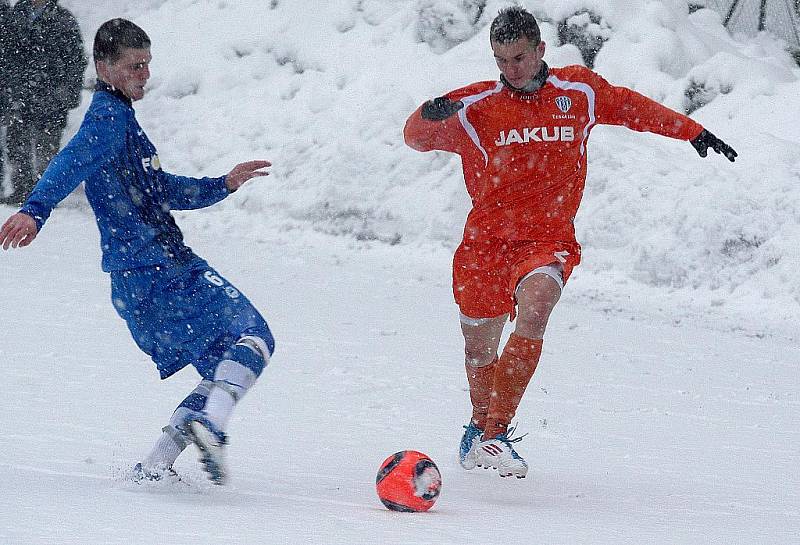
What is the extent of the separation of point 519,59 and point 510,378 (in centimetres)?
128

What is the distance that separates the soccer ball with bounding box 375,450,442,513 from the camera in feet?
12.5

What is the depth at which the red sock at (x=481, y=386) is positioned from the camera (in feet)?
16.7

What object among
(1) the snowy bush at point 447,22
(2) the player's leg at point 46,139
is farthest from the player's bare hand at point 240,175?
(1) the snowy bush at point 447,22

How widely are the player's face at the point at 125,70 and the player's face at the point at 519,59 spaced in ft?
4.65

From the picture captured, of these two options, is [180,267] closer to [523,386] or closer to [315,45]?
[523,386]

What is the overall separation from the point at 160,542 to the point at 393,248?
8.48 m

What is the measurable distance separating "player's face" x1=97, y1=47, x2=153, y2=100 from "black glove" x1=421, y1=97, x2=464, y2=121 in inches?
46.6

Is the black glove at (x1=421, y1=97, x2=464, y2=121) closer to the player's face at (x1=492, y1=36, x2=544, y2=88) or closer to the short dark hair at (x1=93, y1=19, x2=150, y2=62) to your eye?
the player's face at (x1=492, y1=36, x2=544, y2=88)

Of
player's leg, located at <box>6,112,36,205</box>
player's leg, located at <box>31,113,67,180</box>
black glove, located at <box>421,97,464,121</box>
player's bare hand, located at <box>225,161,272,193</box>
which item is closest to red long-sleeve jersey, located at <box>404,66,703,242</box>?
black glove, located at <box>421,97,464,121</box>

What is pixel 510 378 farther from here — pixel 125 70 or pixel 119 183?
pixel 125 70

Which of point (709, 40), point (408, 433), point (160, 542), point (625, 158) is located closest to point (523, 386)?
point (408, 433)

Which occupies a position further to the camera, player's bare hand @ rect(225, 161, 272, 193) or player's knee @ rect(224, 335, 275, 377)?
player's bare hand @ rect(225, 161, 272, 193)

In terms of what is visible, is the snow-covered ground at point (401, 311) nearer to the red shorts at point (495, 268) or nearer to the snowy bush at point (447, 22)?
the snowy bush at point (447, 22)

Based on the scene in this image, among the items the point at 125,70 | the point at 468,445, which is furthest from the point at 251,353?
the point at 468,445
